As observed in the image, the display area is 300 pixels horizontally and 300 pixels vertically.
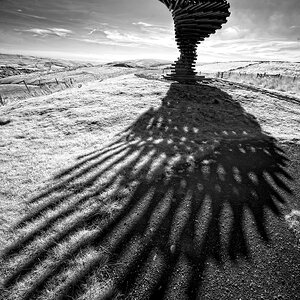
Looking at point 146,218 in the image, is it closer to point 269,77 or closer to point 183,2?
point 183,2

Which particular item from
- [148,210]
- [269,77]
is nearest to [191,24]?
[148,210]

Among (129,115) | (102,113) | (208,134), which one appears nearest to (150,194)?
(208,134)

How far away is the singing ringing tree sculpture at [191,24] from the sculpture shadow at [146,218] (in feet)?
28.5

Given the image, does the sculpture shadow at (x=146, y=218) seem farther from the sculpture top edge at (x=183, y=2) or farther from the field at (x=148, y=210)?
the sculpture top edge at (x=183, y=2)

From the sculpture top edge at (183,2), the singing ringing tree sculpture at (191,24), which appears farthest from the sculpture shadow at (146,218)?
the sculpture top edge at (183,2)

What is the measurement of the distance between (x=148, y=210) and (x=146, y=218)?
0.18 m

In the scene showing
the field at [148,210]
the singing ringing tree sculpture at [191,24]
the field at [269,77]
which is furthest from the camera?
the field at [269,77]

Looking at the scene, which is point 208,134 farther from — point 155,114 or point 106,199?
point 106,199

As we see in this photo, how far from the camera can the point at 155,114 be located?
773 centimetres

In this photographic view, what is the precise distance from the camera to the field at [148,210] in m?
2.40

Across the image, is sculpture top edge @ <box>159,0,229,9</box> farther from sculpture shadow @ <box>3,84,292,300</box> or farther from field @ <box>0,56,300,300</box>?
sculpture shadow @ <box>3,84,292,300</box>

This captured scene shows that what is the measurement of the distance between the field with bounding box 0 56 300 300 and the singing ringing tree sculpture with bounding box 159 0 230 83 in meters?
7.30

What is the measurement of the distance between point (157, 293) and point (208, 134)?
4986mm

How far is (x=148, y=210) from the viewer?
3.42m
